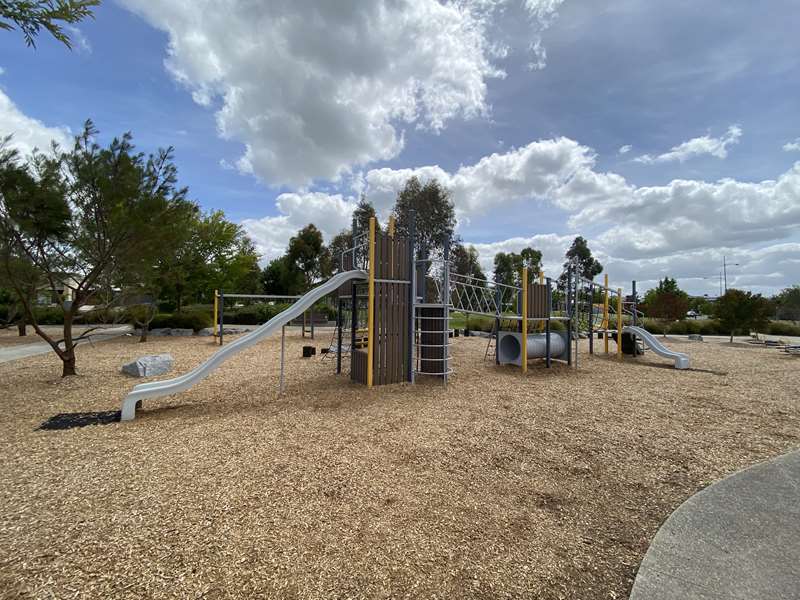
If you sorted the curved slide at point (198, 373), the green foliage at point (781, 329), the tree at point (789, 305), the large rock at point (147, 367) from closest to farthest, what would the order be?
the curved slide at point (198, 373), the large rock at point (147, 367), the green foliage at point (781, 329), the tree at point (789, 305)

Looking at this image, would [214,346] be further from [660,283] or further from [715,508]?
[660,283]

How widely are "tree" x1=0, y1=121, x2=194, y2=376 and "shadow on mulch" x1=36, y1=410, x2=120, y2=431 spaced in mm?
3018

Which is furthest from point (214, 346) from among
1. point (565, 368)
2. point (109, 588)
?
point (109, 588)

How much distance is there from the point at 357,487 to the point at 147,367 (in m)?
7.47

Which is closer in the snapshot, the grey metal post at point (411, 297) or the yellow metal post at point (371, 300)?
the yellow metal post at point (371, 300)

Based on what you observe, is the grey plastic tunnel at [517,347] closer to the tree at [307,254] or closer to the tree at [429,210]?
the tree at [429,210]

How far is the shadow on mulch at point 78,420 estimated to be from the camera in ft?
16.4

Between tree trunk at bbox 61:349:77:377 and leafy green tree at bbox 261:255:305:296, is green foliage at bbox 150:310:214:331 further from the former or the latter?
leafy green tree at bbox 261:255:305:296

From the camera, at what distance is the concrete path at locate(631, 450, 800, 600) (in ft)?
7.09

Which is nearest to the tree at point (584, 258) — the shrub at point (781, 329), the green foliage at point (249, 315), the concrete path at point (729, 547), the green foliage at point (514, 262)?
the green foliage at point (514, 262)

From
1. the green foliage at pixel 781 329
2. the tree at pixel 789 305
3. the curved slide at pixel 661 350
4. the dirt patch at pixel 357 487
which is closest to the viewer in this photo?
the dirt patch at pixel 357 487

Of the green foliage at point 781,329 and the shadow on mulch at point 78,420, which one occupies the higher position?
the green foliage at point 781,329

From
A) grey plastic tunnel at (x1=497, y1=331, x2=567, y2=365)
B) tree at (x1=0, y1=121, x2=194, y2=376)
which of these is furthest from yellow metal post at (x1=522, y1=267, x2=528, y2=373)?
tree at (x1=0, y1=121, x2=194, y2=376)

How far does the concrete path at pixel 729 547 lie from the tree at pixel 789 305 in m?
38.7
